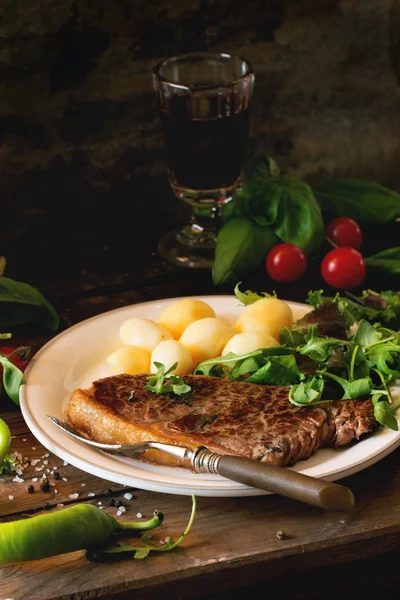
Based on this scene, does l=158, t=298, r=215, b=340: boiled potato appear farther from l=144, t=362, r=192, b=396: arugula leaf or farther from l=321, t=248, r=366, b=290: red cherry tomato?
l=321, t=248, r=366, b=290: red cherry tomato

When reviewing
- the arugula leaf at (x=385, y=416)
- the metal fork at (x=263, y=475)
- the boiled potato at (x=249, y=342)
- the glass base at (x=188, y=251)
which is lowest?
the glass base at (x=188, y=251)

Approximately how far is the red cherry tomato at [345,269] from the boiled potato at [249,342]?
0.49 m

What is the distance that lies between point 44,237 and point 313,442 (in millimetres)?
1198

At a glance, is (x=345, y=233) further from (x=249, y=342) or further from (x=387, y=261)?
(x=249, y=342)

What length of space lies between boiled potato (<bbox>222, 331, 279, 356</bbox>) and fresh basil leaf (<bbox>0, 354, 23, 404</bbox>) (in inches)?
14.2

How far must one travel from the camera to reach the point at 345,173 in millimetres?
2533

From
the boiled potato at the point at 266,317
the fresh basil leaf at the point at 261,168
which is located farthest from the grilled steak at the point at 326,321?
the fresh basil leaf at the point at 261,168

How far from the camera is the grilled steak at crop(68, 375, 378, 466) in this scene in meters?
1.27

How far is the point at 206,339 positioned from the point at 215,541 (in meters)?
0.46

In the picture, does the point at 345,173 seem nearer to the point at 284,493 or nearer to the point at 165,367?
the point at 165,367

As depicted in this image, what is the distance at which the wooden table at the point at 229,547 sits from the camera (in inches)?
44.7

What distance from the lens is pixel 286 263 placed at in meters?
1.99

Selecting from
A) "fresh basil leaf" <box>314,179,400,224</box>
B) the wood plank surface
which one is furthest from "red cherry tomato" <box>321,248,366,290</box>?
the wood plank surface

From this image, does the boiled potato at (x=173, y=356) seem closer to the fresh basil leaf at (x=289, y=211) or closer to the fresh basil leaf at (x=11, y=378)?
the fresh basil leaf at (x=11, y=378)
